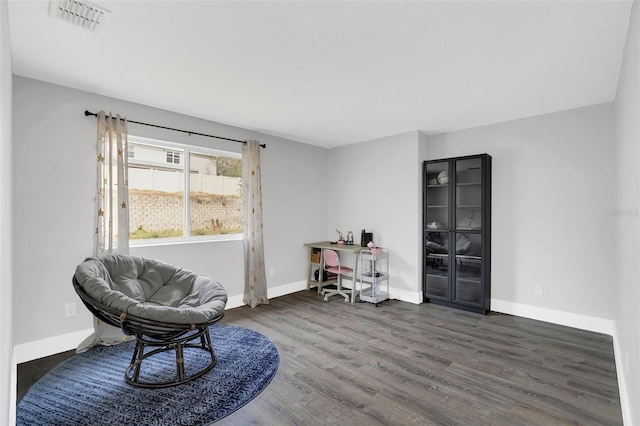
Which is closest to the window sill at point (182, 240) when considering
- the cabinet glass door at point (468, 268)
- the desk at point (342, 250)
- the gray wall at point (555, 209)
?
the desk at point (342, 250)

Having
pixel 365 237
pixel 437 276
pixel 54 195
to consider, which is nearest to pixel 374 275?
pixel 365 237

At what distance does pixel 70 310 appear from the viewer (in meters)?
3.04

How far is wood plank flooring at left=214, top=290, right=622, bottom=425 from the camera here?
2.08 m

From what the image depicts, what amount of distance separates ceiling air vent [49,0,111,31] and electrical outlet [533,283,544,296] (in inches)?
190

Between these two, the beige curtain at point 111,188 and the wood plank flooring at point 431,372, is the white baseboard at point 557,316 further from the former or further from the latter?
the beige curtain at point 111,188

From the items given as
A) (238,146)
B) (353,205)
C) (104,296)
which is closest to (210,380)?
(104,296)

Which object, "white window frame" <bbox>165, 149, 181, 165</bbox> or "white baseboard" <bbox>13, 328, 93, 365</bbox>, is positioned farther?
"white window frame" <bbox>165, 149, 181, 165</bbox>

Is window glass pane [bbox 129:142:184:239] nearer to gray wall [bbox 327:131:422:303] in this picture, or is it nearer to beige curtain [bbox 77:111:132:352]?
beige curtain [bbox 77:111:132:352]

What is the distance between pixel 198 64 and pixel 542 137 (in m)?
3.87

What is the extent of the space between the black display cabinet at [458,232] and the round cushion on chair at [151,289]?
298 centimetres

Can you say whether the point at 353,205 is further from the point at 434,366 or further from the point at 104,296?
the point at 104,296

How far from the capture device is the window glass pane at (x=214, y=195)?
4105 millimetres

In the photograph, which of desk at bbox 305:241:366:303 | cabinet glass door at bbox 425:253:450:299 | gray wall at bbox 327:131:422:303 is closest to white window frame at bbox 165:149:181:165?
desk at bbox 305:241:366:303

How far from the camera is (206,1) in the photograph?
5.93 feet
